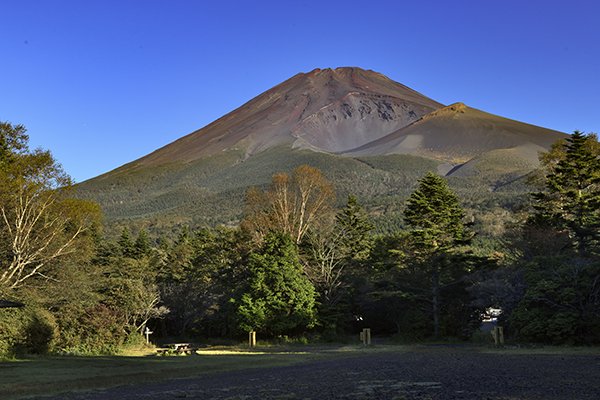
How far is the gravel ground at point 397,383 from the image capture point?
32.9 feet

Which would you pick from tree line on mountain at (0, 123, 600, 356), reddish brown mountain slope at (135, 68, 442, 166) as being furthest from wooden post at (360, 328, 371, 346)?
reddish brown mountain slope at (135, 68, 442, 166)

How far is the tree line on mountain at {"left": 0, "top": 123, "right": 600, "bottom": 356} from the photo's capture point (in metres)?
24.7

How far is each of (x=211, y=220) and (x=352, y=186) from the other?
27.6m

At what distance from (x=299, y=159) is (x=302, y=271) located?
86.8 m

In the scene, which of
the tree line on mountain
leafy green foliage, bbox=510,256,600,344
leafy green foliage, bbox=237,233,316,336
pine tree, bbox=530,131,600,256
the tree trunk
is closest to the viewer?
leafy green foliage, bbox=510,256,600,344

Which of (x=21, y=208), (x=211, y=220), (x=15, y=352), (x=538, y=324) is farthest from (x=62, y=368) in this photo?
(x=211, y=220)

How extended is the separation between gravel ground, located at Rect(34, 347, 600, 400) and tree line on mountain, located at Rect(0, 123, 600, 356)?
10313mm

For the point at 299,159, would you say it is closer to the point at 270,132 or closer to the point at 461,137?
the point at 270,132

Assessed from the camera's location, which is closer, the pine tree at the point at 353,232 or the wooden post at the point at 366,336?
the wooden post at the point at 366,336

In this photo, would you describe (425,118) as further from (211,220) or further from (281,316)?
(281,316)

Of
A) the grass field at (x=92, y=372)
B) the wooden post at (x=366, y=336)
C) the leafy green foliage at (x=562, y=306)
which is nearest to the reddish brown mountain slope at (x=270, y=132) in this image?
the wooden post at (x=366, y=336)

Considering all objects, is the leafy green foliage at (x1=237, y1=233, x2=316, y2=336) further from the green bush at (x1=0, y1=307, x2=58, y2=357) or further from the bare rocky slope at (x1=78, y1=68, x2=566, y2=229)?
the bare rocky slope at (x1=78, y1=68, x2=566, y2=229)

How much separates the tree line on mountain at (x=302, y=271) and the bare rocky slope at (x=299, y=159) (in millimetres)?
43820

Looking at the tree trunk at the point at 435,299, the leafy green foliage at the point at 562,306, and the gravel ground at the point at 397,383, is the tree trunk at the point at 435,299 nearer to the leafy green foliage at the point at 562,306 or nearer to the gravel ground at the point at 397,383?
the leafy green foliage at the point at 562,306
